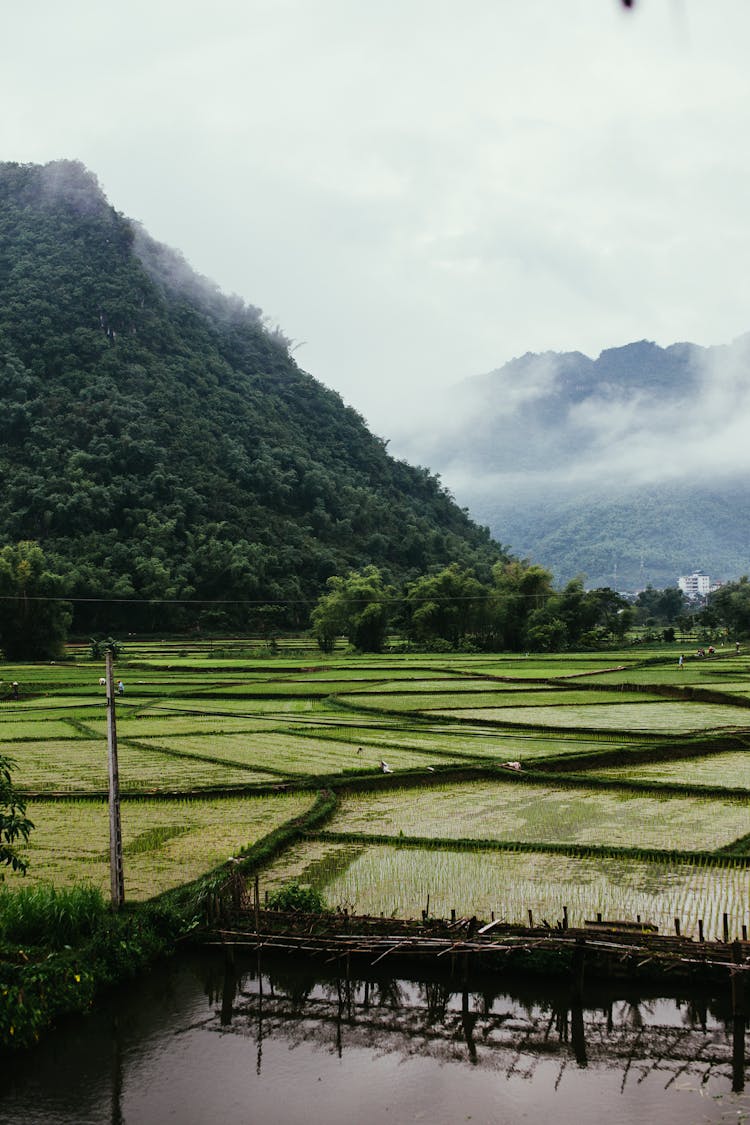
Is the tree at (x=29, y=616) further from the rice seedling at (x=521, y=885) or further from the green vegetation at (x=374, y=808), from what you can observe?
the rice seedling at (x=521, y=885)

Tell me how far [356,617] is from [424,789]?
125 ft

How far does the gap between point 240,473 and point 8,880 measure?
209 ft

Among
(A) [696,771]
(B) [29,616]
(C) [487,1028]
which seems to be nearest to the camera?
(C) [487,1028]

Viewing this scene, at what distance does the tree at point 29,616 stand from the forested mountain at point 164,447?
161 inches

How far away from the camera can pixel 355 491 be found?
83.1m

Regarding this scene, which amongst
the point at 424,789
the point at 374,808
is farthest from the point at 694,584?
the point at 374,808

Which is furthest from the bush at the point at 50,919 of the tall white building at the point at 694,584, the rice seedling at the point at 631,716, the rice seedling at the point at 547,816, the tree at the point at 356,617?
the tall white building at the point at 694,584

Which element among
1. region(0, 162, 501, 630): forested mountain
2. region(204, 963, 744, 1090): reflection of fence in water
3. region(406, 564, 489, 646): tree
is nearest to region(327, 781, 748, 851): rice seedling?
region(204, 963, 744, 1090): reflection of fence in water

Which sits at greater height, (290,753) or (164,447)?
(164,447)

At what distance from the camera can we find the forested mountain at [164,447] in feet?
199

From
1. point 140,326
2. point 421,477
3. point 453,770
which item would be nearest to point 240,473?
point 140,326

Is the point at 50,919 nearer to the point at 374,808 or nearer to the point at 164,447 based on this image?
the point at 374,808

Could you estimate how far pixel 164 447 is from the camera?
2854 inches

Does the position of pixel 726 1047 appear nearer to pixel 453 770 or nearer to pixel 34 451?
pixel 453 770
